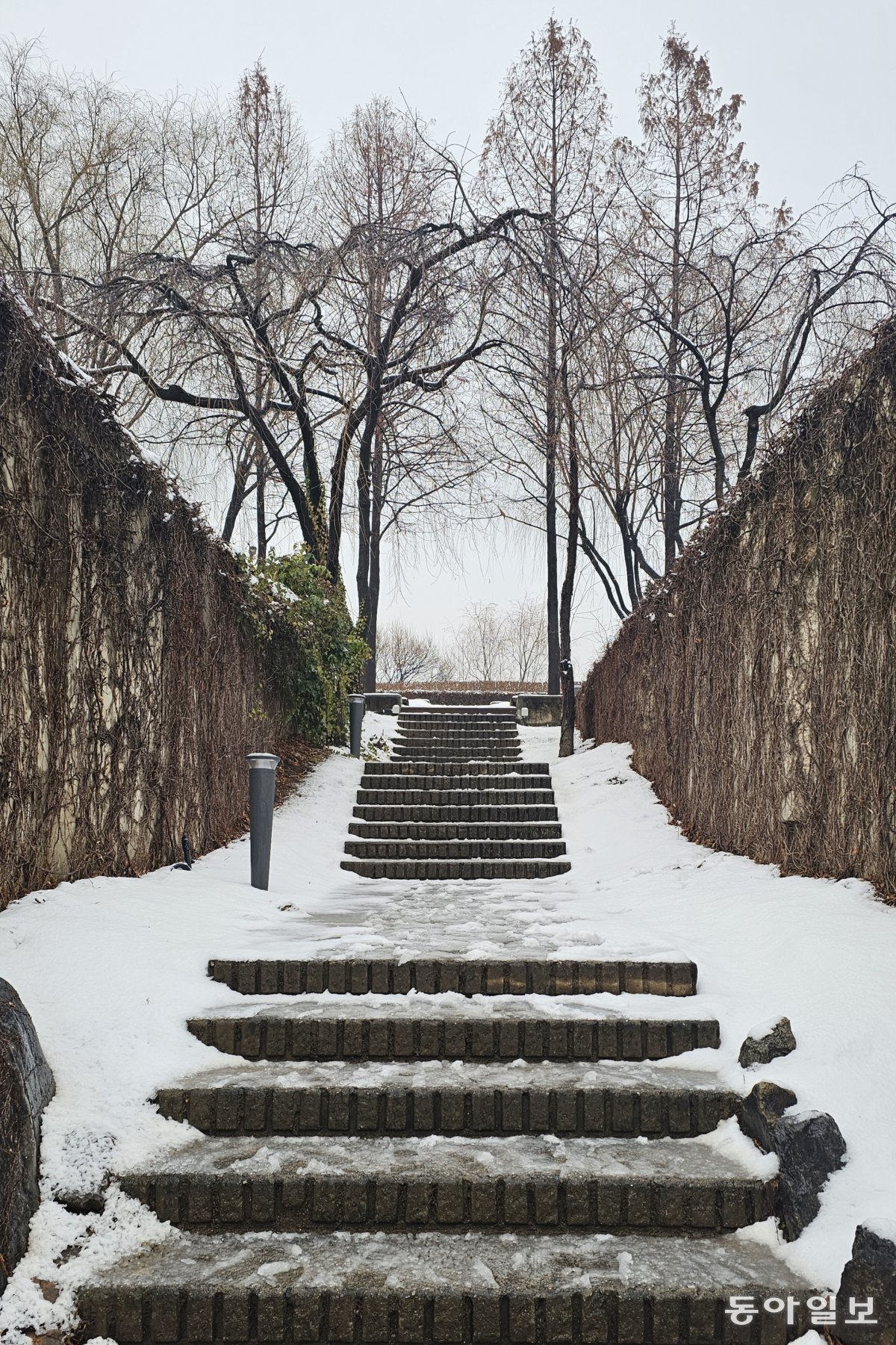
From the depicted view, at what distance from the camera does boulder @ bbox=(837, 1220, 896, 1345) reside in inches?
86.8

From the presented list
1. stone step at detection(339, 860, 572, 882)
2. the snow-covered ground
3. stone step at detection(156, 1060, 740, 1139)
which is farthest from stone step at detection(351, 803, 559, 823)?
stone step at detection(156, 1060, 740, 1139)

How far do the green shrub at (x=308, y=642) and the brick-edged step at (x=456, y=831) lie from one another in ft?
5.73

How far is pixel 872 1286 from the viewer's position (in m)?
2.23

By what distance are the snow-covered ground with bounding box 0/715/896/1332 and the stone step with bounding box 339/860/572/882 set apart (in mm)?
796

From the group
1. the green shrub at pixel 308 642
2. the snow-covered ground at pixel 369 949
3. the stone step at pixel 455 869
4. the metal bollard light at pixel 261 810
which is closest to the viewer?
the snow-covered ground at pixel 369 949

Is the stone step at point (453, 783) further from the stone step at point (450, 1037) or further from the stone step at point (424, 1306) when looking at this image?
the stone step at point (424, 1306)

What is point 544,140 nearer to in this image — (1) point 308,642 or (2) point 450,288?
(2) point 450,288

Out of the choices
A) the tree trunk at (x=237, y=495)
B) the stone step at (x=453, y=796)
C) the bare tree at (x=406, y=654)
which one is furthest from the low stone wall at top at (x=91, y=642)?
the bare tree at (x=406, y=654)

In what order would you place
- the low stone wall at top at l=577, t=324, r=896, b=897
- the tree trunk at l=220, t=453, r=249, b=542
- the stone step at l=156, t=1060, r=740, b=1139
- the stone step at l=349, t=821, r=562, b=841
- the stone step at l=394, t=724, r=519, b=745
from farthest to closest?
the tree trunk at l=220, t=453, r=249, b=542 → the stone step at l=394, t=724, r=519, b=745 → the stone step at l=349, t=821, r=562, b=841 → the low stone wall at top at l=577, t=324, r=896, b=897 → the stone step at l=156, t=1060, r=740, b=1139

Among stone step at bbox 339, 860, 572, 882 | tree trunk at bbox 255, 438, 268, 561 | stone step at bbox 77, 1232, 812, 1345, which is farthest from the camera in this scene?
tree trunk at bbox 255, 438, 268, 561

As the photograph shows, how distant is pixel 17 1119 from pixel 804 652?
158 inches

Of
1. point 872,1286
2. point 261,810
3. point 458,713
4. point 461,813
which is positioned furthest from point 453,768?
point 872,1286

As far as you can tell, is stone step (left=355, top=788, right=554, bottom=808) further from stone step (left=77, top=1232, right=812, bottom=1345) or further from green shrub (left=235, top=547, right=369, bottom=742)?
stone step (left=77, top=1232, right=812, bottom=1345)

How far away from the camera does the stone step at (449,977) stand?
400 centimetres
